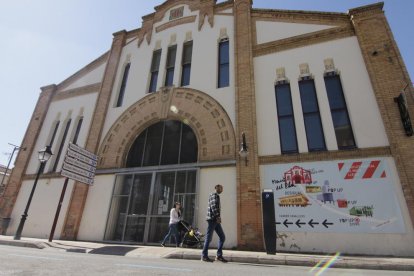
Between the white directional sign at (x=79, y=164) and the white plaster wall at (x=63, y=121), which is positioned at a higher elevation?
the white plaster wall at (x=63, y=121)

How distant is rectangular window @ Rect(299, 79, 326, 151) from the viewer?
33.0ft

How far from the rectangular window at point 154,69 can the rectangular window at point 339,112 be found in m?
9.03

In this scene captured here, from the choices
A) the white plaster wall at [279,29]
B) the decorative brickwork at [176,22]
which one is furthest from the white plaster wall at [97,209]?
the white plaster wall at [279,29]

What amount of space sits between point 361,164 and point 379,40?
5.42 m

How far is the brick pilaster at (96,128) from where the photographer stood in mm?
12289

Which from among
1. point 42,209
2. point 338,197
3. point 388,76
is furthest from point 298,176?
point 42,209

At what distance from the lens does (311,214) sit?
887 cm

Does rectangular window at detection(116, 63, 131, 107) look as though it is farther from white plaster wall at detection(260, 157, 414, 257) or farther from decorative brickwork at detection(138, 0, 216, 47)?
white plaster wall at detection(260, 157, 414, 257)

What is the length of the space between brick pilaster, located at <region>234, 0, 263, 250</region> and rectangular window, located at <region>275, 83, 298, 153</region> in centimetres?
110

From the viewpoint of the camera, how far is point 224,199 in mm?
10094

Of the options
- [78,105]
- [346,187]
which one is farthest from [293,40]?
[78,105]

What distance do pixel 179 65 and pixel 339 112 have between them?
8.48m

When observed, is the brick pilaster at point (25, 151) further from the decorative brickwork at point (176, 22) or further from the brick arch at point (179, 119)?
the decorative brickwork at point (176, 22)

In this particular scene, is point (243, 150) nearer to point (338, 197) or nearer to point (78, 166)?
point (338, 197)
